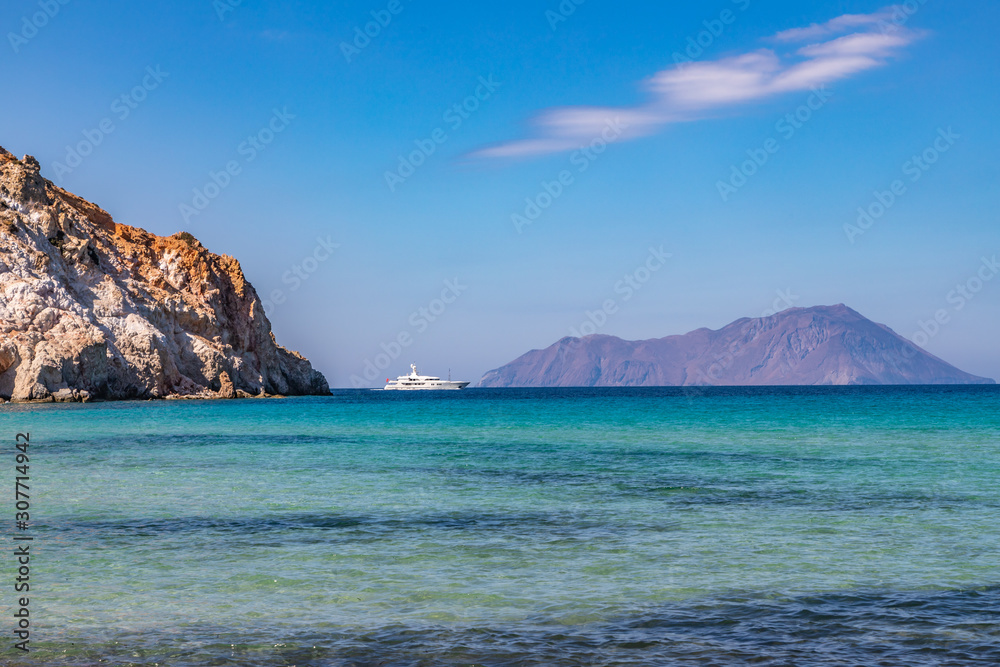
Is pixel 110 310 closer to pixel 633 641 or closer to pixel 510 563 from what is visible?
pixel 510 563

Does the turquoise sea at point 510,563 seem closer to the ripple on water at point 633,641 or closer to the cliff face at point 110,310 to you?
the ripple on water at point 633,641

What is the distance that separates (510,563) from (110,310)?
276ft

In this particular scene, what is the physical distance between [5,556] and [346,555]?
4.87 metres

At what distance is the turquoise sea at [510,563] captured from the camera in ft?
26.4

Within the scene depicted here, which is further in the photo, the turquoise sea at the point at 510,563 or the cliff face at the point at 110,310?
the cliff face at the point at 110,310

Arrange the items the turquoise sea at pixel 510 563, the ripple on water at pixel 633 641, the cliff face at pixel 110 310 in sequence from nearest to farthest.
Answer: the ripple on water at pixel 633 641 < the turquoise sea at pixel 510 563 < the cliff face at pixel 110 310

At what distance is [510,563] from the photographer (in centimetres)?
→ 1157

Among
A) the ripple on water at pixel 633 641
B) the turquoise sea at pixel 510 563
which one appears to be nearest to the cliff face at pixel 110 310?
the turquoise sea at pixel 510 563

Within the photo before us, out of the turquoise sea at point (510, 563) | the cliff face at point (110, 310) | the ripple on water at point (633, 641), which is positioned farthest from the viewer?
the cliff face at point (110, 310)

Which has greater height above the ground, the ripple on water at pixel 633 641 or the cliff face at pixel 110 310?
the cliff face at pixel 110 310

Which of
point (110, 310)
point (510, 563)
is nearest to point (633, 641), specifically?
point (510, 563)

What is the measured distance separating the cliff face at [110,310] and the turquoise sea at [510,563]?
179ft

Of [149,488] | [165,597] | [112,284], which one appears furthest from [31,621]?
[112,284]

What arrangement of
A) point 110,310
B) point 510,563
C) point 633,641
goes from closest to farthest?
point 633,641 → point 510,563 → point 110,310
